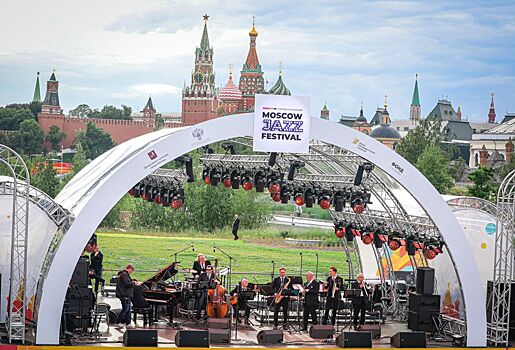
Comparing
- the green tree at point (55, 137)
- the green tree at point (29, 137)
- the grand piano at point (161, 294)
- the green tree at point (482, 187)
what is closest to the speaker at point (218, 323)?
the grand piano at point (161, 294)

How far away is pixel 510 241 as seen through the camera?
17953mm

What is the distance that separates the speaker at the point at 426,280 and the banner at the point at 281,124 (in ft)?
13.6

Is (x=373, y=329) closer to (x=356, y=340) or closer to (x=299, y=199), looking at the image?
(x=356, y=340)

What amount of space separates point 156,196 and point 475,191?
38877 millimetres

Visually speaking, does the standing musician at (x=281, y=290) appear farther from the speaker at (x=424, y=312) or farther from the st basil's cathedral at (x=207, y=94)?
the st basil's cathedral at (x=207, y=94)

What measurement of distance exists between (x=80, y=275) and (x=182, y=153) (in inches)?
118

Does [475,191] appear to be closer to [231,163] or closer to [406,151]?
[406,151]

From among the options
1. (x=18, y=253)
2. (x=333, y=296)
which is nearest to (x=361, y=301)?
(x=333, y=296)

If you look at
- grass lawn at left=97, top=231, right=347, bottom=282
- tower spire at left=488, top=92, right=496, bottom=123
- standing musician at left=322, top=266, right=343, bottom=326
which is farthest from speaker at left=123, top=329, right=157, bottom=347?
tower spire at left=488, top=92, right=496, bottom=123

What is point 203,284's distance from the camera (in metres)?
17.7

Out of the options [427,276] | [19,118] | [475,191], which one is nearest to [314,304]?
[427,276]

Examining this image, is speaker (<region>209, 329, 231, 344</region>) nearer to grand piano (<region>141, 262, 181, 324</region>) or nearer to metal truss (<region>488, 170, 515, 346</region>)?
grand piano (<region>141, 262, 181, 324</region>)

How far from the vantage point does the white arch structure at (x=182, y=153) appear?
49.8 feet

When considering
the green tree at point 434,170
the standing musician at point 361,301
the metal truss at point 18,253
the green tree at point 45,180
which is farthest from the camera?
Answer: the green tree at point 434,170
